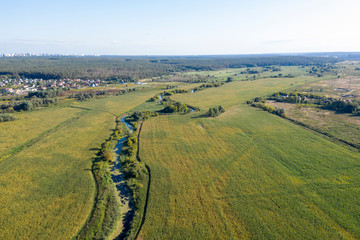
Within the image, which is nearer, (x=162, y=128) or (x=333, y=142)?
(x=333, y=142)

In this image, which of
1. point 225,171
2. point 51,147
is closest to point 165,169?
point 225,171

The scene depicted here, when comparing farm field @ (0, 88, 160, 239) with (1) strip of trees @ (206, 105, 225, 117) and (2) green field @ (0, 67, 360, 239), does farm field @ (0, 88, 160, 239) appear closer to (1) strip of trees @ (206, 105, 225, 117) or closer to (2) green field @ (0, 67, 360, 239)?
Result: (2) green field @ (0, 67, 360, 239)

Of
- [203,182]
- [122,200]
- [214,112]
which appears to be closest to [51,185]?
[122,200]

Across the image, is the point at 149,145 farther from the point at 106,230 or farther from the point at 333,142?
the point at 333,142

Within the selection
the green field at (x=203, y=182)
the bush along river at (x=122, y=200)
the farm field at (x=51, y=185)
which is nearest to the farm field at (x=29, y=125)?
the green field at (x=203, y=182)

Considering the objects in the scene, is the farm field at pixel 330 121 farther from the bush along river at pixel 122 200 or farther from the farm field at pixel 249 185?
the bush along river at pixel 122 200

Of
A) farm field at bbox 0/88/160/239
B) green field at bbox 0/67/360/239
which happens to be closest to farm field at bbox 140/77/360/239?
green field at bbox 0/67/360/239

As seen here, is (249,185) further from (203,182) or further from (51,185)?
(51,185)
